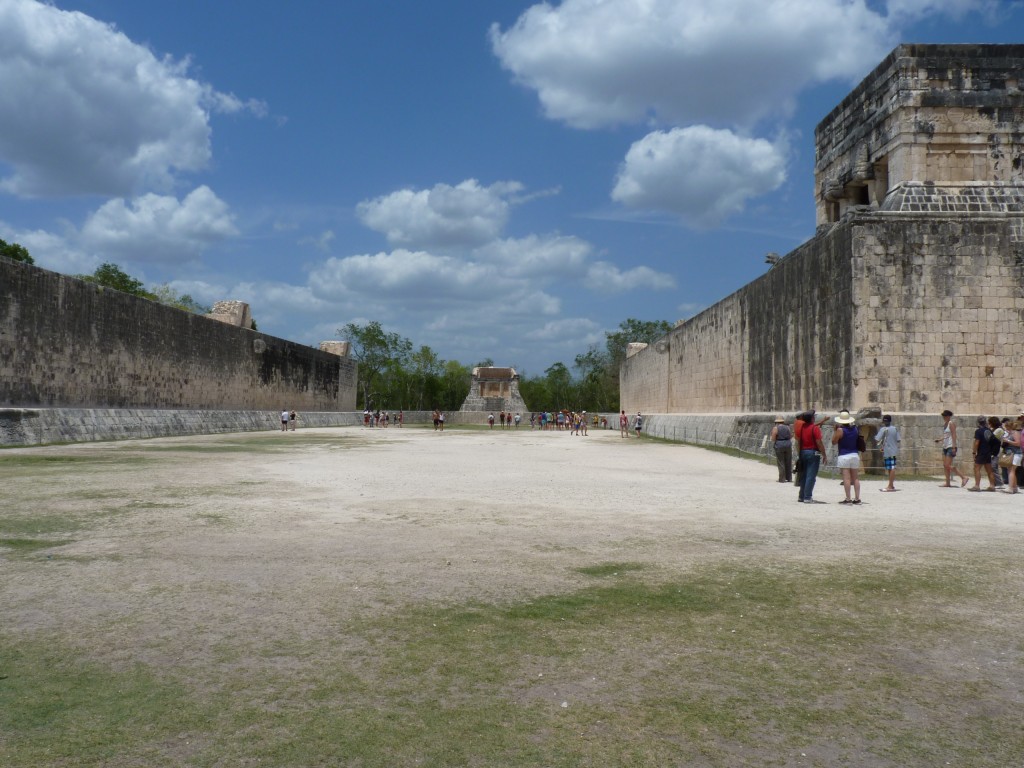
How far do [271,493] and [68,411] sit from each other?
36.9 feet

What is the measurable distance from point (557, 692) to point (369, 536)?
9.93ft

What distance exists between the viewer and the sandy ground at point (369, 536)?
3535 mm

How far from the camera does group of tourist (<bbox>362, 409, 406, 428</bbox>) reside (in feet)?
130

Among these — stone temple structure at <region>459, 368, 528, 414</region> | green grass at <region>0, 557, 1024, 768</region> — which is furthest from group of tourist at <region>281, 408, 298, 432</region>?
green grass at <region>0, 557, 1024, 768</region>

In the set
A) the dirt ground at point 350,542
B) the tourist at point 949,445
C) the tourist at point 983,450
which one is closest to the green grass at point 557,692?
the dirt ground at point 350,542

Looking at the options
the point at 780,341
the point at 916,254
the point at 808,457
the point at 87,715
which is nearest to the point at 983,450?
the point at 808,457

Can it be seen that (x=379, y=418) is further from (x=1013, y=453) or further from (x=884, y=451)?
(x=1013, y=453)

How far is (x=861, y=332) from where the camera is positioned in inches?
446

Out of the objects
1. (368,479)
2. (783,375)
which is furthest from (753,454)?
(368,479)

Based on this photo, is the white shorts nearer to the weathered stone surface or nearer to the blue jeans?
the blue jeans

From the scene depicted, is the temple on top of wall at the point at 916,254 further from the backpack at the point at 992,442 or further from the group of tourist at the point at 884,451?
the backpack at the point at 992,442

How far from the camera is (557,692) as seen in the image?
260cm

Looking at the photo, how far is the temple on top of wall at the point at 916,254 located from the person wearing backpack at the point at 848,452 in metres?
3.32

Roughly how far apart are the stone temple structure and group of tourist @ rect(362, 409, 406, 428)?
23.9 ft
